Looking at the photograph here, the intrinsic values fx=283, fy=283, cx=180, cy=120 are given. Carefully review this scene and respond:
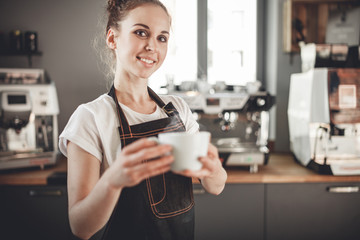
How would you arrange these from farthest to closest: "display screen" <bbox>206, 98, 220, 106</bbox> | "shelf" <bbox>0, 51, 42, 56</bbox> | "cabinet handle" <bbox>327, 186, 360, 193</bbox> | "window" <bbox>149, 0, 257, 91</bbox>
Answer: "window" <bbox>149, 0, 257, 91</bbox>
"shelf" <bbox>0, 51, 42, 56</bbox>
"display screen" <bbox>206, 98, 220, 106</bbox>
"cabinet handle" <bbox>327, 186, 360, 193</bbox>

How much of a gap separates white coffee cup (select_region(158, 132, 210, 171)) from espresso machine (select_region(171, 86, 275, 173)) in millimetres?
1151

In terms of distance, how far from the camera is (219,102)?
1.81 meters

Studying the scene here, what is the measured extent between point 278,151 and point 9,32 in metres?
2.18

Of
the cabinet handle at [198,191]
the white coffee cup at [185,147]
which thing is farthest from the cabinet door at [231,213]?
the white coffee cup at [185,147]

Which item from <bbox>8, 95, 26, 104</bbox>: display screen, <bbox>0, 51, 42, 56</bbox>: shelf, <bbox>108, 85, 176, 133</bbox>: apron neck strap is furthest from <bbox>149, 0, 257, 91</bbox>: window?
<bbox>108, 85, 176, 133</bbox>: apron neck strap

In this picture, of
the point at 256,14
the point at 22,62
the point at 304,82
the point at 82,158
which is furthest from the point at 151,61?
the point at 256,14

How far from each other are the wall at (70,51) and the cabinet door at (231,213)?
74 centimetres

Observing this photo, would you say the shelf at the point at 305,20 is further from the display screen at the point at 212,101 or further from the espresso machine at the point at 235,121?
the display screen at the point at 212,101

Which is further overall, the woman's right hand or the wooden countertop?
the wooden countertop

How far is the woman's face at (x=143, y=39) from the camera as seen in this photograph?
739mm

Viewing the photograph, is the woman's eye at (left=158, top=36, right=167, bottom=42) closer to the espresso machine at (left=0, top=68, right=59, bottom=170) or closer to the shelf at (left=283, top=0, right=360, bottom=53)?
the espresso machine at (left=0, top=68, right=59, bottom=170)

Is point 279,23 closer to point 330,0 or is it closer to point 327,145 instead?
point 330,0

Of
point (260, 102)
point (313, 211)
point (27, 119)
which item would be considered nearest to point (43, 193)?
point (27, 119)

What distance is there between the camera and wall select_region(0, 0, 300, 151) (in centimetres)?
151
